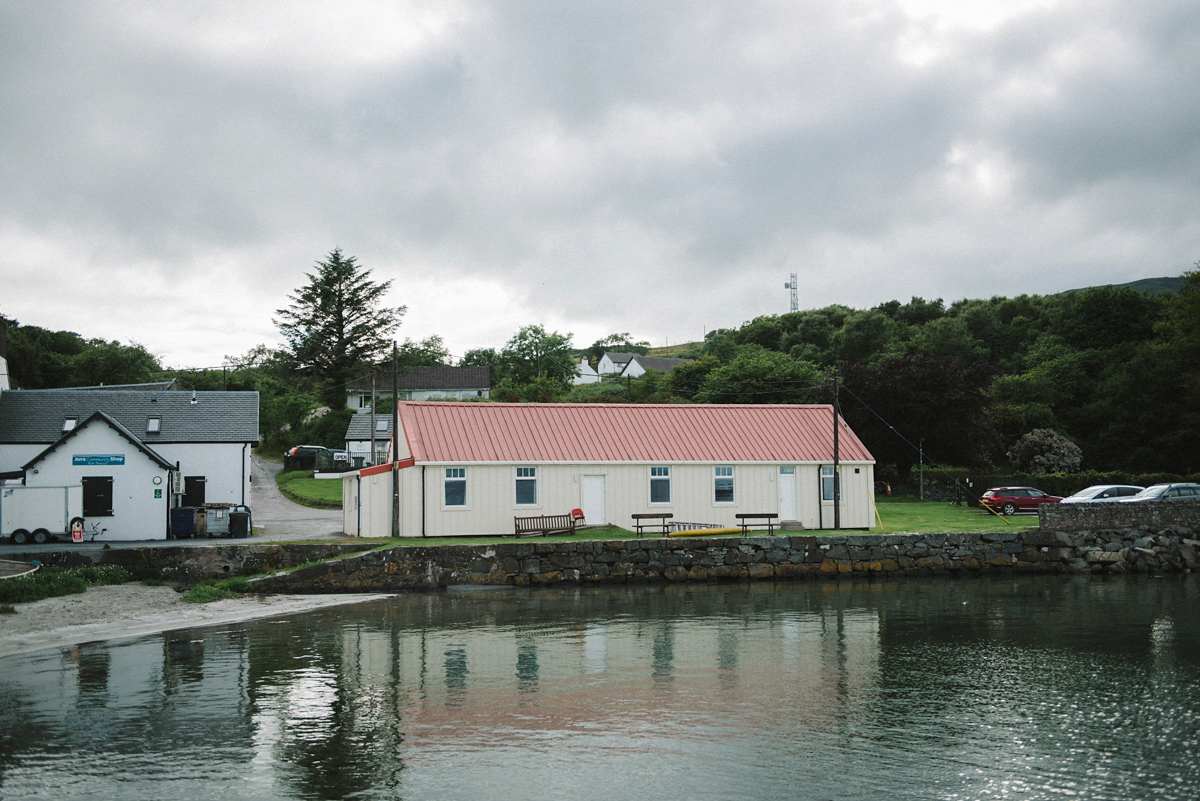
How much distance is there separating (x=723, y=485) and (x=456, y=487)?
954 centimetres

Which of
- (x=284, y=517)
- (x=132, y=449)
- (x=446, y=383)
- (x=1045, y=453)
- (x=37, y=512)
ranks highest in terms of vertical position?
(x=446, y=383)

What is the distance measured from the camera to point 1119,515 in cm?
3259

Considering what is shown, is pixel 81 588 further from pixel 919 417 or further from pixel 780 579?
pixel 919 417

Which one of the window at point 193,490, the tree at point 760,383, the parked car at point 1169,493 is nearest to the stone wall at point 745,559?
the parked car at point 1169,493

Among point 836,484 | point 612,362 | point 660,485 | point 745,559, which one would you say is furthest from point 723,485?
point 612,362

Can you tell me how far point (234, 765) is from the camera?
36.2ft

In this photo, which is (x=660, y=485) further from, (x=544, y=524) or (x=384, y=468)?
(x=384, y=468)

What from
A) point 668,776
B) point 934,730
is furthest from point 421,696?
point 934,730

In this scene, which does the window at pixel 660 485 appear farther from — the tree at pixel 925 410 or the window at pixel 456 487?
the tree at pixel 925 410

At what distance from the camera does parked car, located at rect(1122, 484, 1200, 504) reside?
3300 centimetres

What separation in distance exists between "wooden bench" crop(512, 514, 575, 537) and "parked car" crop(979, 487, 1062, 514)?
1964 cm

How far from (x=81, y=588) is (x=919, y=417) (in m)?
37.8

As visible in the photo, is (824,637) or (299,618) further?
(299,618)

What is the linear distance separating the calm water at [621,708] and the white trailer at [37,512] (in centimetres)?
1288
